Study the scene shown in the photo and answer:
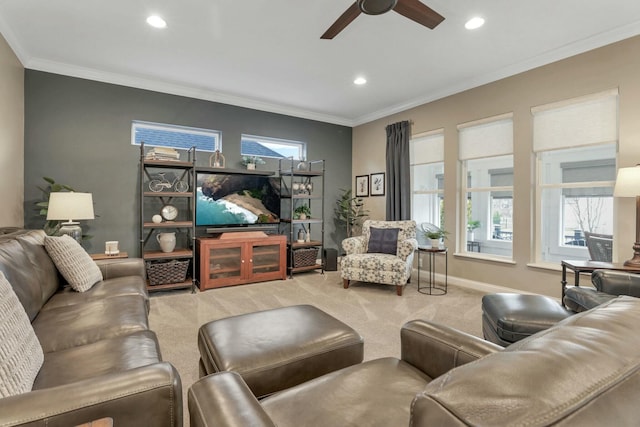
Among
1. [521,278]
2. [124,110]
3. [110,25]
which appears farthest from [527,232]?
[124,110]

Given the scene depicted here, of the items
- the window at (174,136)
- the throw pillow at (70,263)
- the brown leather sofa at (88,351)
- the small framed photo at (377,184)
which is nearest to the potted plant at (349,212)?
the small framed photo at (377,184)

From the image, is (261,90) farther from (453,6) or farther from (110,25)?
(453,6)

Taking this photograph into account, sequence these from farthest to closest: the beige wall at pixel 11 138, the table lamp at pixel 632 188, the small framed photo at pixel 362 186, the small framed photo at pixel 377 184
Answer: the small framed photo at pixel 362 186 < the small framed photo at pixel 377 184 < the beige wall at pixel 11 138 < the table lamp at pixel 632 188

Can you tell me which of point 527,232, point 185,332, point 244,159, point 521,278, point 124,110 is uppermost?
point 124,110

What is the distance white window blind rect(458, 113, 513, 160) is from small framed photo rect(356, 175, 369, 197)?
72.4 inches

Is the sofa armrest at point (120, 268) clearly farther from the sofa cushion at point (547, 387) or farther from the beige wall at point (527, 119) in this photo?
the beige wall at point (527, 119)

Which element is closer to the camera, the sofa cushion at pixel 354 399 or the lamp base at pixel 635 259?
the sofa cushion at pixel 354 399

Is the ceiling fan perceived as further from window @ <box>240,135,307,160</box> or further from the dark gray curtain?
window @ <box>240,135,307,160</box>

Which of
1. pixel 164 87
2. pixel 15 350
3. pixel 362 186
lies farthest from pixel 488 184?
pixel 15 350

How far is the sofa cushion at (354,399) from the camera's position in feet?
3.11

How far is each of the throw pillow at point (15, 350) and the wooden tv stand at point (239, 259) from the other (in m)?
2.95

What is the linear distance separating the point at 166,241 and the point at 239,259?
A: 96 cm

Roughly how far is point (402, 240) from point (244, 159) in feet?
8.74

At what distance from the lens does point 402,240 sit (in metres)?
4.34
